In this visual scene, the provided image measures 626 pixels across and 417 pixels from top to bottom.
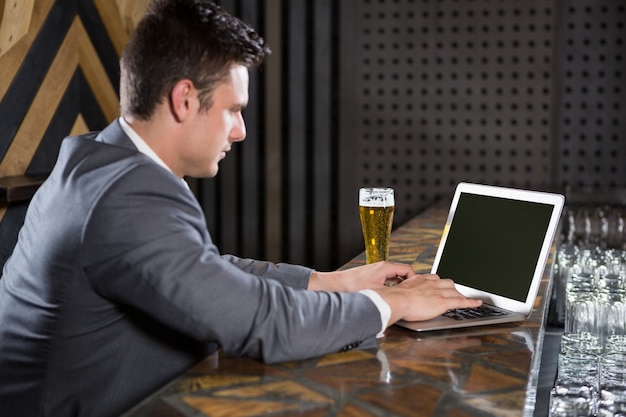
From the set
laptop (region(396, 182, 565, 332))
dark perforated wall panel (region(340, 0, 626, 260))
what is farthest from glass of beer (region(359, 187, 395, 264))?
dark perforated wall panel (region(340, 0, 626, 260))

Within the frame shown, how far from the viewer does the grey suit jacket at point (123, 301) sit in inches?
64.6

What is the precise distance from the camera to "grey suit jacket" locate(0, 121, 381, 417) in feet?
5.38

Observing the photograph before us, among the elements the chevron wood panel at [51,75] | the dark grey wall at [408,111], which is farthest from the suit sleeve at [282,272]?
the dark grey wall at [408,111]

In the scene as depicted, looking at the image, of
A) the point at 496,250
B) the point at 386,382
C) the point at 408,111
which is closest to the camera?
the point at 386,382

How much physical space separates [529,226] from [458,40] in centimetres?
301

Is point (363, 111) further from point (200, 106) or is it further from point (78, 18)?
point (200, 106)

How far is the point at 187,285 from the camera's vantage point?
1620 mm

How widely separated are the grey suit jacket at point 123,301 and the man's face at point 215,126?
14 cm

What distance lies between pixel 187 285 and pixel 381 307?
0.43 metres

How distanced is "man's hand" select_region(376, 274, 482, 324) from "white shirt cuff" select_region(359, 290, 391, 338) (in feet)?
0.06

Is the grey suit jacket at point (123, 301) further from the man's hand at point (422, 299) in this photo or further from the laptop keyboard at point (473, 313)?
the laptop keyboard at point (473, 313)

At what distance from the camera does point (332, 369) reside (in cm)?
165

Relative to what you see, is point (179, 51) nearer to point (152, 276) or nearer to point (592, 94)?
point (152, 276)

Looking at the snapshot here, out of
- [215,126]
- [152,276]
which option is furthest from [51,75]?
[152,276]
